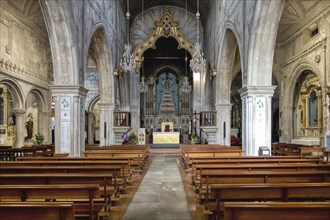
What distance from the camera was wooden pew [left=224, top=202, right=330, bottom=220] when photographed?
2.48m

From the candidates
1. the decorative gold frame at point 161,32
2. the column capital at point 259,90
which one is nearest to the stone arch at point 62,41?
the column capital at point 259,90

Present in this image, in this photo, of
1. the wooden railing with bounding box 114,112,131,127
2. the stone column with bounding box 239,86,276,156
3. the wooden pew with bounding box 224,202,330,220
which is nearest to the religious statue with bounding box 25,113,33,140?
the wooden railing with bounding box 114,112,131,127

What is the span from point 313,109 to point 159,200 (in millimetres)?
Result: 13533

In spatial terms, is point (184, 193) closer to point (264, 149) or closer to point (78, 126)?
point (264, 149)

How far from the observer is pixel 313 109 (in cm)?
1638

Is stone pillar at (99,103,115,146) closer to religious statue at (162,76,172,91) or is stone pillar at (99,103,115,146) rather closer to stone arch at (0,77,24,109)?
stone arch at (0,77,24,109)

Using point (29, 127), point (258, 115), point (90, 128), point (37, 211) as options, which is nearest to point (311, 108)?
point (258, 115)

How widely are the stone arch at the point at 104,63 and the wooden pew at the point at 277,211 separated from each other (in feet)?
47.3

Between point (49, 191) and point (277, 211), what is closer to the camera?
point (277, 211)

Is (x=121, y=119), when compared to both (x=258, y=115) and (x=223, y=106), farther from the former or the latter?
(x=258, y=115)

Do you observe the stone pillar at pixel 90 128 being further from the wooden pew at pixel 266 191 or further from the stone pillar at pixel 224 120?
the wooden pew at pixel 266 191

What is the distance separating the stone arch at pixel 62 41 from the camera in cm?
984

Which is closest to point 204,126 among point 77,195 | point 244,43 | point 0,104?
point 244,43

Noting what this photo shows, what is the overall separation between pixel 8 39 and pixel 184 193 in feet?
43.0
